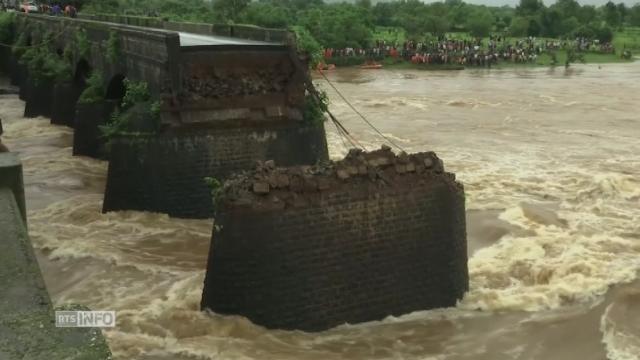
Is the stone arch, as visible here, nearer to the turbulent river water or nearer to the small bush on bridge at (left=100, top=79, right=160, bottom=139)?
the turbulent river water

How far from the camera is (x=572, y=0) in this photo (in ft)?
366

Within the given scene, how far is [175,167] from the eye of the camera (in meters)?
16.2

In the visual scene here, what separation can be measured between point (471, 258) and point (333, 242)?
4434 mm

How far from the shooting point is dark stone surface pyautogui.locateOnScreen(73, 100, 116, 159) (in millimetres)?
22156

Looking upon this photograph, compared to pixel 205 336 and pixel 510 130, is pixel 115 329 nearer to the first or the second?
pixel 205 336

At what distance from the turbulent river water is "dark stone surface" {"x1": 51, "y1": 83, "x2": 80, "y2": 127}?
0.75 m

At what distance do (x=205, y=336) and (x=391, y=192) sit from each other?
3.18 meters

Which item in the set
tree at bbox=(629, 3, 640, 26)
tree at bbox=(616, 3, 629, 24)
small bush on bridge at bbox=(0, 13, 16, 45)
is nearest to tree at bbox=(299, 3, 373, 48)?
small bush on bridge at bbox=(0, 13, 16, 45)

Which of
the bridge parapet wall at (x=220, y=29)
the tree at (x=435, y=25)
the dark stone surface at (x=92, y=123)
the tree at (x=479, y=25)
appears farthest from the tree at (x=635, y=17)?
the dark stone surface at (x=92, y=123)

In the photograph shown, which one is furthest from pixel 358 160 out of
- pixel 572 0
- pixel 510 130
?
pixel 572 0

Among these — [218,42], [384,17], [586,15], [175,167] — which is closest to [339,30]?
[384,17]

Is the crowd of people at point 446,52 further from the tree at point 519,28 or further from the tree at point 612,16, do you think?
the tree at point 612,16

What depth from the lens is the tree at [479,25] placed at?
89375 millimetres

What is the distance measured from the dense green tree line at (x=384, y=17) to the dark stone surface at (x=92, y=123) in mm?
22747
